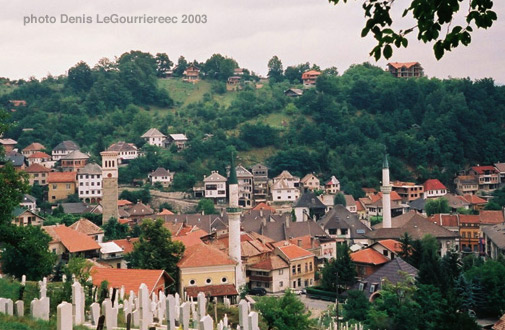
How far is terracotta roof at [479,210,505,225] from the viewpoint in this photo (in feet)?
163

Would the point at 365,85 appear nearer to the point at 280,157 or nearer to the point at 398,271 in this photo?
the point at 280,157

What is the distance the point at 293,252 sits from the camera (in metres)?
38.7

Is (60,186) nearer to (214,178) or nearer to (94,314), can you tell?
(214,178)

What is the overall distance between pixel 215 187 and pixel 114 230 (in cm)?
2049

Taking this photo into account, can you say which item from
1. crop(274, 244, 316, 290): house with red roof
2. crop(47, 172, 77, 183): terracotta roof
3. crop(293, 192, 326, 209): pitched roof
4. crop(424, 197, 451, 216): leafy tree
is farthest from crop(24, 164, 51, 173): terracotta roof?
crop(424, 197, 451, 216): leafy tree

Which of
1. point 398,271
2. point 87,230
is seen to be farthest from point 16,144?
point 398,271

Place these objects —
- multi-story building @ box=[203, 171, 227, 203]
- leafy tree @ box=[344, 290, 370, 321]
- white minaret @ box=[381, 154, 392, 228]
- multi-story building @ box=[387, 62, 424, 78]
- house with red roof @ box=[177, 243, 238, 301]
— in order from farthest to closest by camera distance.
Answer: multi-story building @ box=[387, 62, 424, 78] < multi-story building @ box=[203, 171, 227, 203] < white minaret @ box=[381, 154, 392, 228] < house with red roof @ box=[177, 243, 238, 301] < leafy tree @ box=[344, 290, 370, 321]

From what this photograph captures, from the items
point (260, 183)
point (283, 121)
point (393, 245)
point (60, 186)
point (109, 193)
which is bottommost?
point (393, 245)

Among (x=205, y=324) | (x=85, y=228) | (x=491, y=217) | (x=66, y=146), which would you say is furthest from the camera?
(x=66, y=146)

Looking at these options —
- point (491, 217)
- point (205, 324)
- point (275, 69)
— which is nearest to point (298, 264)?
point (491, 217)

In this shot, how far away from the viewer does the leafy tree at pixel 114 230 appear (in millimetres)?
44969

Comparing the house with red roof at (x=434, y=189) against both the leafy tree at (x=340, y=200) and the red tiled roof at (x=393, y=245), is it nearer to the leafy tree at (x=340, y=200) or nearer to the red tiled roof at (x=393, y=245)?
the leafy tree at (x=340, y=200)

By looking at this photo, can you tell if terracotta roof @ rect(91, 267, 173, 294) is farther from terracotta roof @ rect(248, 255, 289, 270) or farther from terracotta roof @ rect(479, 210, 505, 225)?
terracotta roof @ rect(479, 210, 505, 225)

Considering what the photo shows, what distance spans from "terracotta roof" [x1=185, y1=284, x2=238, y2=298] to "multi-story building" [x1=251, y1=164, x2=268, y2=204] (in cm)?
3784
